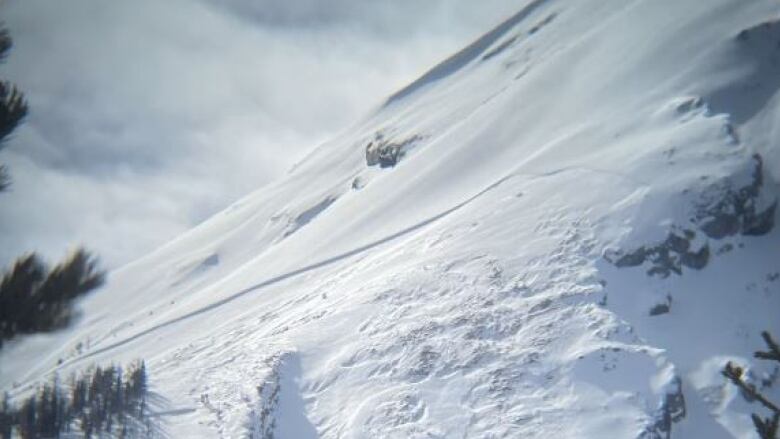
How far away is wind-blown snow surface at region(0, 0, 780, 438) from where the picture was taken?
45438 mm

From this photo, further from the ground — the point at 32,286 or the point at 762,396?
the point at 32,286

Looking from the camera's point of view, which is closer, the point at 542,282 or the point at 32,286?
the point at 32,286

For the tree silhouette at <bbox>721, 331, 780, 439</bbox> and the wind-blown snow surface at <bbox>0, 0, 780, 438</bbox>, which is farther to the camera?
the wind-blown snow surface at <bbox>0, 0, 780, 438</bbox>

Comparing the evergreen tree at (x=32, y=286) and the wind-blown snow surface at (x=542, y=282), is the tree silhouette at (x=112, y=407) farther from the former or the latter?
the evergreen tree at (x=32, y=286)

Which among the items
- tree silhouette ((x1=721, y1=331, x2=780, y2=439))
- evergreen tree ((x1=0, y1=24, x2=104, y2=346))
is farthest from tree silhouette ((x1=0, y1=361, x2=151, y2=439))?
tree silhouette ((x1=721, y1=331, x2=780, y2=439))

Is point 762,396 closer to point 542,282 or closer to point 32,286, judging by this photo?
point 32,286

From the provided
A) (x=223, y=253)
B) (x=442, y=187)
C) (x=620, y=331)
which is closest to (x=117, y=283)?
(x=223, y=253)

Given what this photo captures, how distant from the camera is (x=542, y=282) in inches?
2197

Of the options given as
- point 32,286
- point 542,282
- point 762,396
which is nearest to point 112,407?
point 542,282

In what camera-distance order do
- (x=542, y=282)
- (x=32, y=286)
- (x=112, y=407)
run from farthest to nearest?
(x=542, y=282) < (x=112, y=407) < (x=32, y=286)

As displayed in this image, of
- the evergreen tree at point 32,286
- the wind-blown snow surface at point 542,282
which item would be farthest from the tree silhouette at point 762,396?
the wind-blown snow surface at point 542,282

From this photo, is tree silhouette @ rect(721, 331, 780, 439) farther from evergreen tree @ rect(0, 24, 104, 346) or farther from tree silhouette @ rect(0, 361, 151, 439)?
tree silhouette @ rect(0, 361, 151, 439)

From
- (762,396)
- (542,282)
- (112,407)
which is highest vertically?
(762,396)

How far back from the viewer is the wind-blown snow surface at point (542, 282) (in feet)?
149
